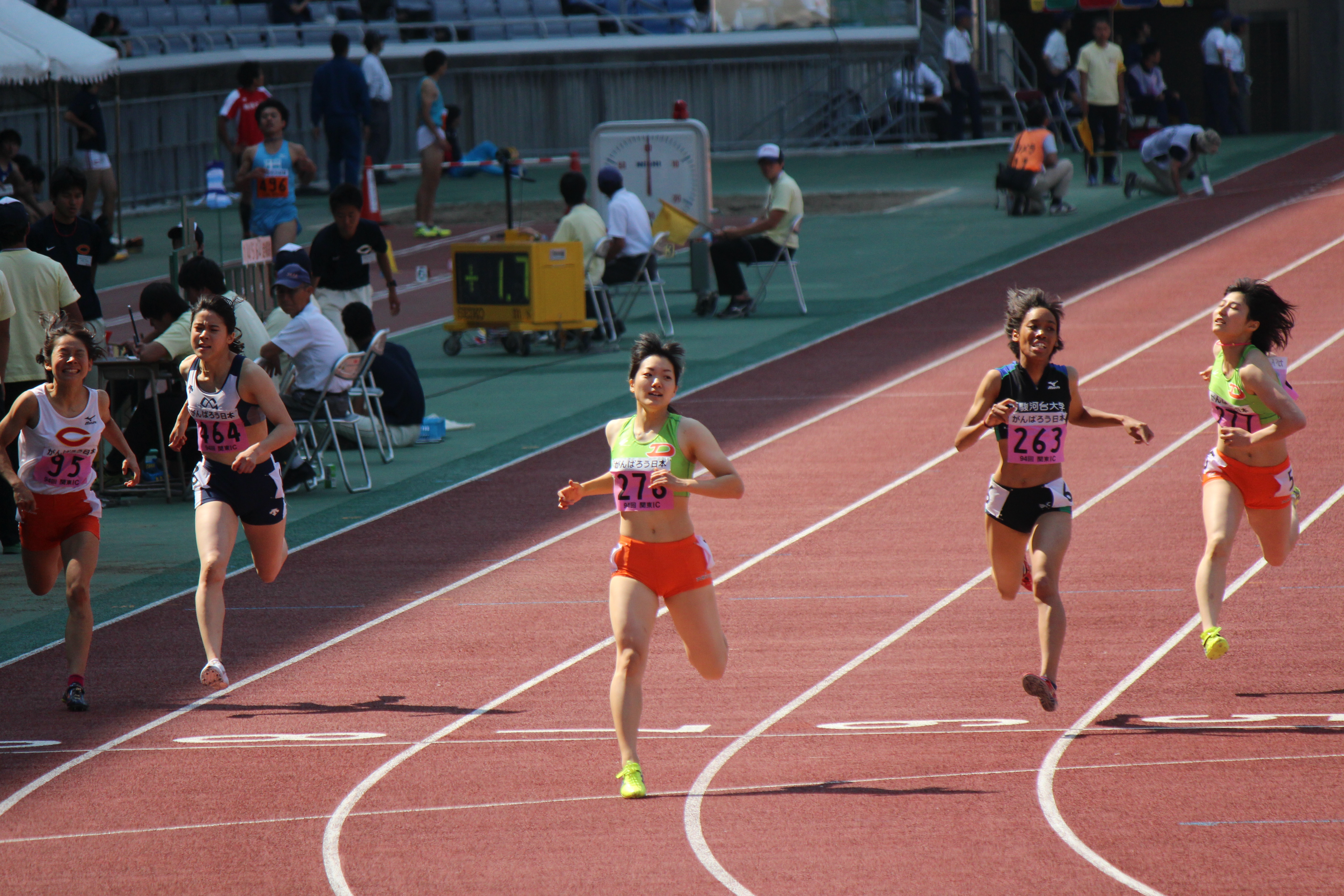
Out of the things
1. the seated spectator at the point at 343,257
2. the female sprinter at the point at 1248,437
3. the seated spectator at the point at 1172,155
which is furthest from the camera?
the seated spectator at the point at 1172,155

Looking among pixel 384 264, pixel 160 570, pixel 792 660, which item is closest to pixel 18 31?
pixel 384 264

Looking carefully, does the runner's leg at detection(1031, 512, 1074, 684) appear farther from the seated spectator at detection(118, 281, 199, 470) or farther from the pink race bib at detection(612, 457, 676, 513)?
the seated spectator at detection(118, 281, 199, 470)

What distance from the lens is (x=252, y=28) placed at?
3036cm

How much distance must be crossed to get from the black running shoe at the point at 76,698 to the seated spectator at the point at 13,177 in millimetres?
11603

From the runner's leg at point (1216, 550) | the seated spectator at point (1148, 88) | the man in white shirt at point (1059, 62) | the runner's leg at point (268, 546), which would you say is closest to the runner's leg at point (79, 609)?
the runner's leg at point (268, 546)

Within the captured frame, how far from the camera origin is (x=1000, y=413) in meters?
7.06

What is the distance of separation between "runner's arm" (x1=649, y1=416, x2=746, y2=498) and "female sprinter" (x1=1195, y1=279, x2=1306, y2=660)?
7.44 ft

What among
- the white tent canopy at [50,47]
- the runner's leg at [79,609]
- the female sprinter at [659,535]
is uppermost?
the white tent canopy at [50,47]

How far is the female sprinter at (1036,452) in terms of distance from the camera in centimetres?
711

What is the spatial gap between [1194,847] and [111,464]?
8.77 meters

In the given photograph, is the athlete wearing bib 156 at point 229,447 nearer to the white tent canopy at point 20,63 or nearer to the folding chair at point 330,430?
the folding chair at point 330,430

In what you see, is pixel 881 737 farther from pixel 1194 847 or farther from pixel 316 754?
pixel 316 754

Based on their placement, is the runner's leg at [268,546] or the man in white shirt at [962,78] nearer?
the runner's leg at [268,546]

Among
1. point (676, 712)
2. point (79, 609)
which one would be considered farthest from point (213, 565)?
point (676, 712)
